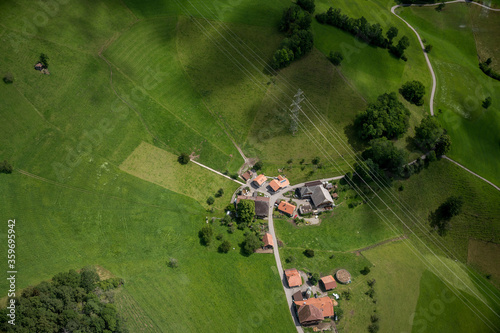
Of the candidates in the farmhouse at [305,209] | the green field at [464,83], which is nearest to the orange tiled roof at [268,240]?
the farmhouse at [305,209]

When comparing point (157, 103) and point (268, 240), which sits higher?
point (157, 103)

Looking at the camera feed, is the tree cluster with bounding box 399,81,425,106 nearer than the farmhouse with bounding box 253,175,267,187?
No

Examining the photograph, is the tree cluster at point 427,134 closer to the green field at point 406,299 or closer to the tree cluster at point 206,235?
the green field at point 406,299

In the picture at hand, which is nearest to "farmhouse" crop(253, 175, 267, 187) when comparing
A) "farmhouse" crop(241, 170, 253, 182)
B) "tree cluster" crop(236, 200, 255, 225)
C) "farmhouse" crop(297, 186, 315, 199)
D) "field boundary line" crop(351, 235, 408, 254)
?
"farmhouse" crop(241, 170, 253, 182)

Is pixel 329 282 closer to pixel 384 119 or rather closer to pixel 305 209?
pixel 305 209

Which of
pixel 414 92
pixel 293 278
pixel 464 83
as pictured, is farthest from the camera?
pixel 464 83

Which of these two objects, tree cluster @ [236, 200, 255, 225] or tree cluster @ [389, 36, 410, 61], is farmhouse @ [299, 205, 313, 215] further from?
tree cluster @ [389, 36, 410, 61]

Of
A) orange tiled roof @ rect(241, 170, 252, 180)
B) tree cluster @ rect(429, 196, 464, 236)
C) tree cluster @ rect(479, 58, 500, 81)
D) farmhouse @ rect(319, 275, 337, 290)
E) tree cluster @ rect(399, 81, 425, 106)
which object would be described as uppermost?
tree cluster @ rect(479, 58, 500, 81)

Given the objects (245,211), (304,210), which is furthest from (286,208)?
(245,211)
